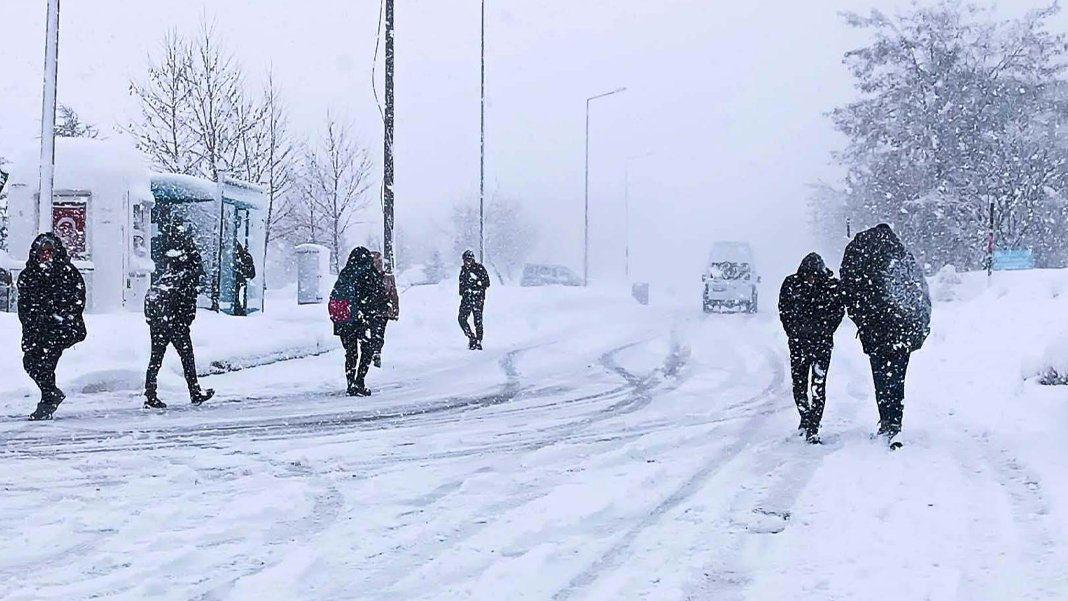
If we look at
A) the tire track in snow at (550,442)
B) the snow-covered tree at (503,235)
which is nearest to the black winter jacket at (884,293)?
the tire track in snow at (550,442)

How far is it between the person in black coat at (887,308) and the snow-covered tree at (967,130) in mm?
30518

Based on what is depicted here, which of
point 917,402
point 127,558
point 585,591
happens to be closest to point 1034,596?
point 585,591

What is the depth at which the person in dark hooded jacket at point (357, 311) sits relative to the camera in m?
11.0

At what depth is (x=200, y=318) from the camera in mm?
15719

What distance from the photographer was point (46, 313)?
8.86 m

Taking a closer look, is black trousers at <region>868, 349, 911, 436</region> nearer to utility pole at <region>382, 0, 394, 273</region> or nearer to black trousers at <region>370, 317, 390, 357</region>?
black trousers at <region>370, 317, 390, 357</region>

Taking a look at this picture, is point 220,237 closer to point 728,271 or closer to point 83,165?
point 83,165

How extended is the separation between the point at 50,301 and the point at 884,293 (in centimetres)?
749

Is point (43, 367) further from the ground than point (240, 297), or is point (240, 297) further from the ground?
point (240, 297)

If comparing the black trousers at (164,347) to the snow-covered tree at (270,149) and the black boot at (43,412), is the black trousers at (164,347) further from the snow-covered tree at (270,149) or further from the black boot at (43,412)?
the snow-covered tree at (270,149)

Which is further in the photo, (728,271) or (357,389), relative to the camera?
(728,271)

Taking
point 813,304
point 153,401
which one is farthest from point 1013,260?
point 153,401

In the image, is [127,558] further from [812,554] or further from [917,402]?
[917,402]

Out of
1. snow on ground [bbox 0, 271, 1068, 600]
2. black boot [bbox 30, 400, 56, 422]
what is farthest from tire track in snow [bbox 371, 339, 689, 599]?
black boot [bbox 30, 400, 56, 422]
